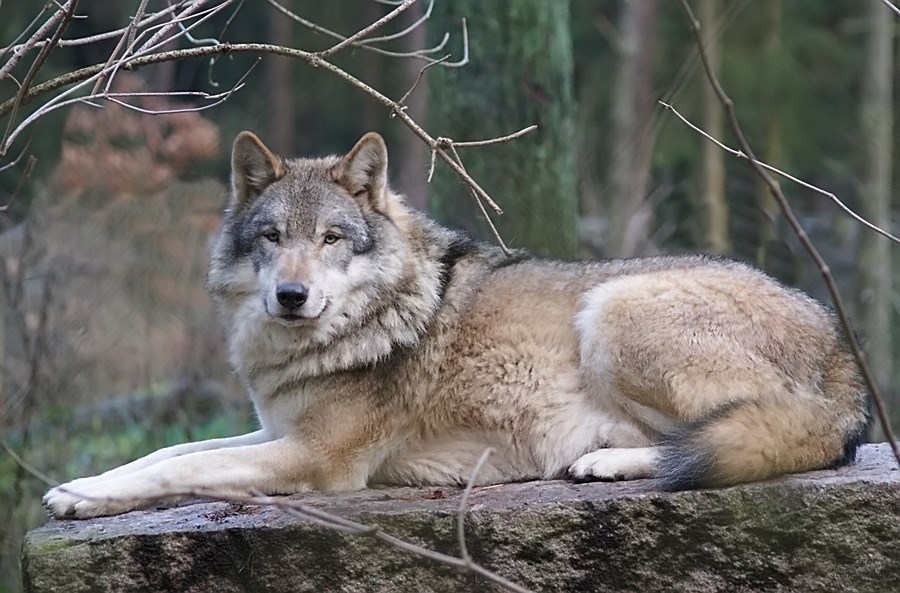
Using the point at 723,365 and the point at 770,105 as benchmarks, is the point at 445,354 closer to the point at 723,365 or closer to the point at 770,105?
the point at 723,365

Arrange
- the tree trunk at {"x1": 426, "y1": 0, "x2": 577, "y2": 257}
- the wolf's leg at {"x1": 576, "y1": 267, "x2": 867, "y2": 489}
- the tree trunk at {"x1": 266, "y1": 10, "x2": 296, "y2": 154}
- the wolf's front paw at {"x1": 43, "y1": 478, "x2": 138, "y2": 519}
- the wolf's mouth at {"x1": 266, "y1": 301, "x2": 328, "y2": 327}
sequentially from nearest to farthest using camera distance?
the wolf's leg at {"x1": 576, "y1": 267, "x2": 867, "y2": 489}
the wolf's front paw at {"x1": 43, "y1": 478, "x2": 138, "y2": 519}
the wolf's mouth at {"x1": 266, "y1": 301, "x2": 328, "y2": 327}
the tree trunk at {"x1": 426, "y1": 0, "x2": 577, "y2": 257}
the tree trunk at {"x1": 266, "y1": 10, "x2": 296, "y2": 154}

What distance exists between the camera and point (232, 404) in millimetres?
10375

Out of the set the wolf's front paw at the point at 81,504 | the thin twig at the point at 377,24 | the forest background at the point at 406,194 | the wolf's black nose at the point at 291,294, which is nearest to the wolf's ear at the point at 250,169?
the forest background at the point at 406,194

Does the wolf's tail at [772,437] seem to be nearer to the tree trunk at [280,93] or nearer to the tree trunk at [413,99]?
the tree trunk at [280,93]

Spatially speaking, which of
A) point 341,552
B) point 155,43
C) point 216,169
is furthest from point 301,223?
point 216,169

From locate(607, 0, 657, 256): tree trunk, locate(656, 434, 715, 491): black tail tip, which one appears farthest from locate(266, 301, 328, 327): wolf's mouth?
locate(607, 0, 657, 256): tree trunk

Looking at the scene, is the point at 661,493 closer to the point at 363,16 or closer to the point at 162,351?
the point at 162,351

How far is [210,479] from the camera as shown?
4.65 meters

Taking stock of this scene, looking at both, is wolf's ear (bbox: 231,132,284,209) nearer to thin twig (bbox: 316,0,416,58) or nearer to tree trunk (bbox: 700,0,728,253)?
thin twig (bbox: 316,0,416,58)

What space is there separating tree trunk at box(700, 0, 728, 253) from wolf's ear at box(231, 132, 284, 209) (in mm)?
7656

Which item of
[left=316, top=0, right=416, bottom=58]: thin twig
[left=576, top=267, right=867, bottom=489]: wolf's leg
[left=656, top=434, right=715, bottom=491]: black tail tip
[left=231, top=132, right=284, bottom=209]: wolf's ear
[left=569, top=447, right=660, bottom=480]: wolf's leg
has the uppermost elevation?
[left=316, top=0, right=416, bottom=58]: thin twig

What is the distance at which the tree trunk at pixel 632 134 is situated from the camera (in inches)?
464

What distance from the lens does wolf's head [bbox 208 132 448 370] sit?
4.99 m

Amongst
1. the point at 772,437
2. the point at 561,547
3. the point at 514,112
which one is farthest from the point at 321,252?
the point at 514,112
